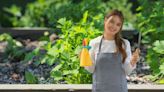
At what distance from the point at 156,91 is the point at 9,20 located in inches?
249

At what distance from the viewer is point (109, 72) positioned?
14.1ft

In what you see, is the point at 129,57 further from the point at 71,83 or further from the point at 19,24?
the point at 19,24

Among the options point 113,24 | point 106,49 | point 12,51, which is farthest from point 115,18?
point 12,51

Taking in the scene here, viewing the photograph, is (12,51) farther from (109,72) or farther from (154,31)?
(109,72)

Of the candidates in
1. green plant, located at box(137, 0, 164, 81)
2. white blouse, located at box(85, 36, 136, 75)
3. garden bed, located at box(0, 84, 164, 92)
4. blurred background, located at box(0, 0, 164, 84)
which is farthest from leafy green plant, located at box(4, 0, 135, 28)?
white blouse, located at box(85, 36, 136, 75)

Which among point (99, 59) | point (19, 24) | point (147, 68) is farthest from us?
point (19, 24)

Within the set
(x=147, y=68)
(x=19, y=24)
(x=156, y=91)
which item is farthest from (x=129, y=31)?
(x=156, y=91)

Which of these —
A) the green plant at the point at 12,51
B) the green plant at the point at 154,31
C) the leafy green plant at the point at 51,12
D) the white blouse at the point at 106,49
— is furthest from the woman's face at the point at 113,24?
the green plant at the point at 12,51

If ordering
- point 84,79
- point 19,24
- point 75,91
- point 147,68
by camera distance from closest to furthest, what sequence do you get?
1. point 75,91
2. point 84,79
3. point 147,68
4. point 19,24

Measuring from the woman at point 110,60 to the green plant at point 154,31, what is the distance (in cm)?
118

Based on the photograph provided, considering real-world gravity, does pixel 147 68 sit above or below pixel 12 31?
below

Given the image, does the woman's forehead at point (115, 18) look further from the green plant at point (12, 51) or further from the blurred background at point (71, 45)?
the green plant at point (12, 51)

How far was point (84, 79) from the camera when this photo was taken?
5.50 m

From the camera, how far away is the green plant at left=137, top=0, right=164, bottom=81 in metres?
5.71
